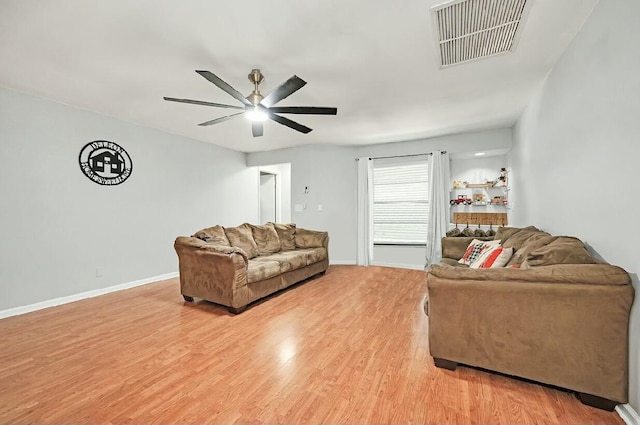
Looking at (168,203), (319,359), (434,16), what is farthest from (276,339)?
(168,203)

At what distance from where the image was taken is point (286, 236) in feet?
16.4

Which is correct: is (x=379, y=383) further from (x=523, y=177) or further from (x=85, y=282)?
(x=85, y=282)

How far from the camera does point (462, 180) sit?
17.6 ft

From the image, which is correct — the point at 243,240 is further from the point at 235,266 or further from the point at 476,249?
the point at 476,249

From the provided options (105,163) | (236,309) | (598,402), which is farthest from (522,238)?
(105,163)

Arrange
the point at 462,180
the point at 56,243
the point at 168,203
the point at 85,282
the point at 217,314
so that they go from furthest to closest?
the point at 462,180 → the point at 168,203 → the point at 85,282 → the point at 56,243 → the point at 217,314

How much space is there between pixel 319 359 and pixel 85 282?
11.6 ft

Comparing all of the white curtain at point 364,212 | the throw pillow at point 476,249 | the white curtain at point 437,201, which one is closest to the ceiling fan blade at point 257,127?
the throw pillow at point 476,249

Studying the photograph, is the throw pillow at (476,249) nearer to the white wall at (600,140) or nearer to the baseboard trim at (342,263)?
the white wall at (600,140)

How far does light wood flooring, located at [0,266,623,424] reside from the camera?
5.22 feet

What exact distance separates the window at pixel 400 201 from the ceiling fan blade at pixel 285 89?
147 inches

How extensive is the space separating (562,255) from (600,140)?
81 centimetres

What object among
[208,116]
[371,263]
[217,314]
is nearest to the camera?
[217,314]

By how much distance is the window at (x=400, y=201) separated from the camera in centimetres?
563
